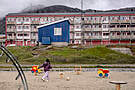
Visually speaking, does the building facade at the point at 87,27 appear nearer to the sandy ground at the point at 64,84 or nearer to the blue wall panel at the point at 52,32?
the blue wall panel at the point at 52,32

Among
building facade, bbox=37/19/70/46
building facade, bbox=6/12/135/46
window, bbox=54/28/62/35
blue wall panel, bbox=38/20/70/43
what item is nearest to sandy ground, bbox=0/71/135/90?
building facade, bbox=37/19/70/46

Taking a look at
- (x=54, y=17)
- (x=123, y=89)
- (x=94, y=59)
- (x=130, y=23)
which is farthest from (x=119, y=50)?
(x=54, y=17)

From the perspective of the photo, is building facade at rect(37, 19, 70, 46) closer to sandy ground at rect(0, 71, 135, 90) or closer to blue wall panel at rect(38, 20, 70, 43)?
blue wall panel at rect(38, 20, 70, 43)

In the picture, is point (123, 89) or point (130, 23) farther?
point (130, 23)

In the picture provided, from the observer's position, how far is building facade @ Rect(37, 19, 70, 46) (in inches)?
1873

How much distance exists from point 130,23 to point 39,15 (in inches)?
1194

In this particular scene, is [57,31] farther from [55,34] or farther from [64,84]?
[64,84]

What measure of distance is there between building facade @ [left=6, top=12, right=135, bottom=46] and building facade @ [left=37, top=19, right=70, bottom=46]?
19011 mm

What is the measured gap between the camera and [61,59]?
31.3 meters

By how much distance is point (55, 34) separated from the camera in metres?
48.0

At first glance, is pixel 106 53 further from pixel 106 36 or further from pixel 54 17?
Answer: pixel 54 17

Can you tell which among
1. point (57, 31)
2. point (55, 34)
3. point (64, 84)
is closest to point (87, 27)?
point (57, 31)

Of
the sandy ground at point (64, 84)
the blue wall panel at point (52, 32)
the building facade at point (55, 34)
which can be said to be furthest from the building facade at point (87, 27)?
the sandy ground at point (64, 84)

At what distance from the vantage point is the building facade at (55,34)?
4756cm
